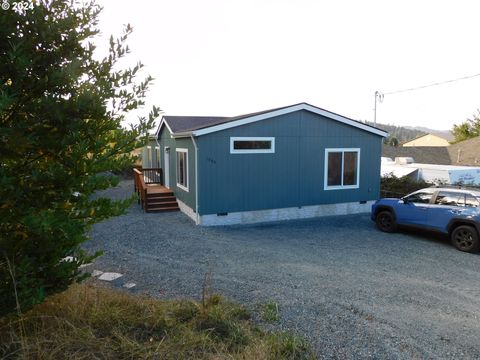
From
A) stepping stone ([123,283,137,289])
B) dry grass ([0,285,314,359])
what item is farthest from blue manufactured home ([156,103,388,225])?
dry grass ([0,285,314,359])

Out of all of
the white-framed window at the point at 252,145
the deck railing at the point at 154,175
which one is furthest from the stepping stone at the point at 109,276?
the deck railing at the point at 154,175

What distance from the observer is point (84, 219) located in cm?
325

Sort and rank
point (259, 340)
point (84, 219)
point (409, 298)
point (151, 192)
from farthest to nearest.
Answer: point (151, 192) < point (409, 298) < point (259, 340) < point (84, 219)

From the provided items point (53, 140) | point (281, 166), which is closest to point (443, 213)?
point (281, 166)

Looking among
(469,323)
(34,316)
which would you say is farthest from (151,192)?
(469,323)

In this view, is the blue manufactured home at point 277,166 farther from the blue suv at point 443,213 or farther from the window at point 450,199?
the window at point 450,199

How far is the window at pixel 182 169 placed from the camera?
11203 mm

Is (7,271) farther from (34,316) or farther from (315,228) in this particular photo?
(315,228)

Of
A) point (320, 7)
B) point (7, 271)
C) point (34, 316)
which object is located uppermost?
point (320, 7)

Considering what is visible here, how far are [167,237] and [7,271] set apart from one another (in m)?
5.84

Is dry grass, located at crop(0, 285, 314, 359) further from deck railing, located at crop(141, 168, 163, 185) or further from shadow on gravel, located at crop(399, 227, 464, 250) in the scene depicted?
deck railing, located at crop(141, 168, 163, 185)

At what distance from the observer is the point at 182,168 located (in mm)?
11766

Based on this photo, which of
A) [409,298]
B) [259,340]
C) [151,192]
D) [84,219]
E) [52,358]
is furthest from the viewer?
[151,192]

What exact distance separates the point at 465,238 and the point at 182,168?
872 cm
